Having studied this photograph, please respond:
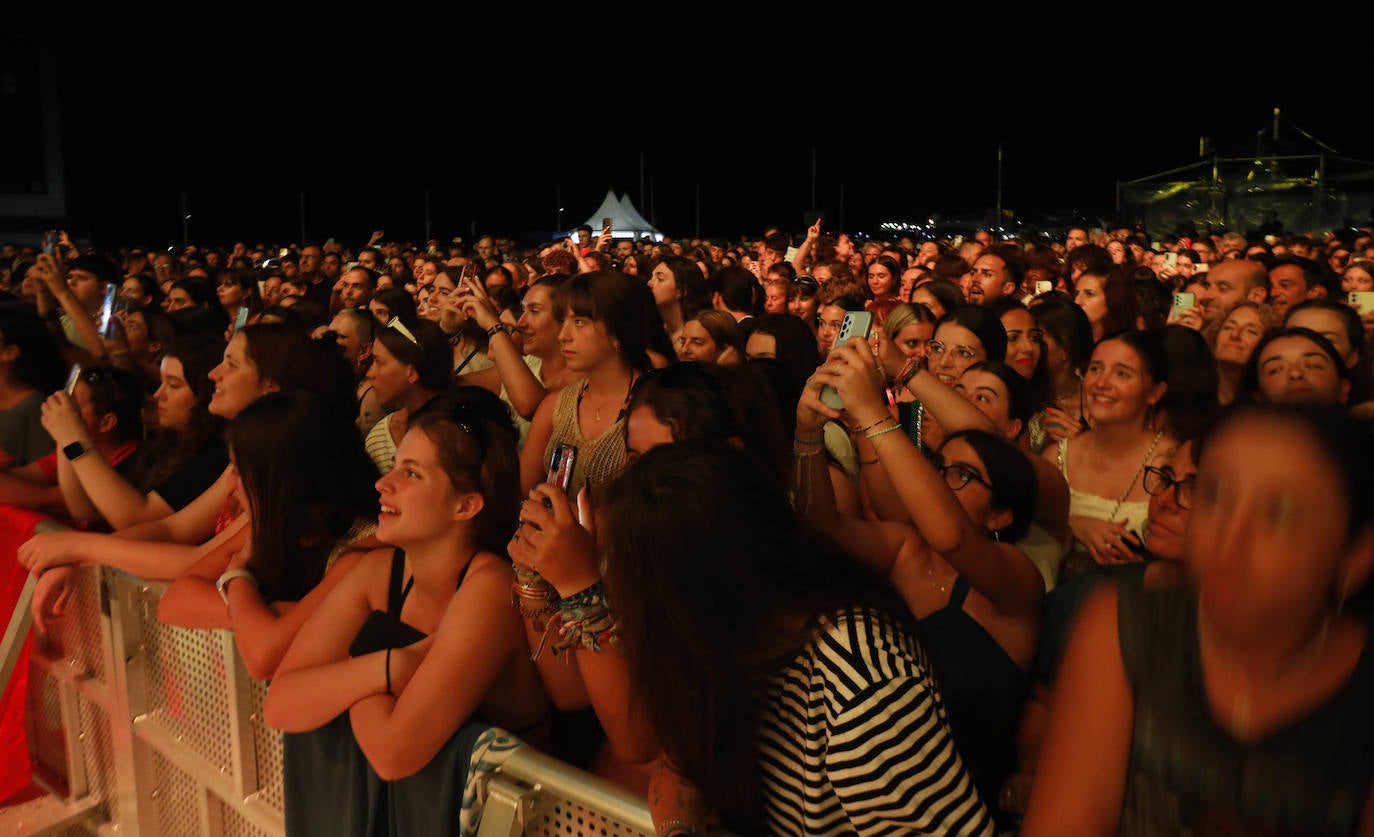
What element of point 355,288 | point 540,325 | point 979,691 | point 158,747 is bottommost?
point 158,747

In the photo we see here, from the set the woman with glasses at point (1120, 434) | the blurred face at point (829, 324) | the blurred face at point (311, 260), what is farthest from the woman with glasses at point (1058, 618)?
the blurred face at point (311, 260)

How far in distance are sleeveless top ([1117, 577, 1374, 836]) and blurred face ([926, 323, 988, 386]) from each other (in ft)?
8.70

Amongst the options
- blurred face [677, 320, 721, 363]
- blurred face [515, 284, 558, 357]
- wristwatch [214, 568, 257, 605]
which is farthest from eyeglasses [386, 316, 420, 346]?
wristwatch [214, 568, 257, 605]

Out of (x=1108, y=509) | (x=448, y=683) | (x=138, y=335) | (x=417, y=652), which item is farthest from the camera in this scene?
(x=138, y=335)

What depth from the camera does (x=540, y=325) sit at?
398cm

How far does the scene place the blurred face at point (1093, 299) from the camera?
5152 millimetres

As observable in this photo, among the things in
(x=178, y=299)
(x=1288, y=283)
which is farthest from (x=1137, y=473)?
(x=178, y=299)

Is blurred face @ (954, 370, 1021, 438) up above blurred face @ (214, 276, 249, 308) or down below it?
below

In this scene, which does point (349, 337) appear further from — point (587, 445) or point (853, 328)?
point (853, 328)

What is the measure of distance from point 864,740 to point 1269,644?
0.50 m

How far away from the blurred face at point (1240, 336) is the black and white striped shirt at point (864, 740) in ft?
11.1

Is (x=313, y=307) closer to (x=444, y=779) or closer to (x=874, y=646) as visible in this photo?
(x=444, y=779)

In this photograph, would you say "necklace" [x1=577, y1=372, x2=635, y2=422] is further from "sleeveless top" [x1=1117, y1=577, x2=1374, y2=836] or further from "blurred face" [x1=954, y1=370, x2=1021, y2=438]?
"sleeveless top" [x1=1117, y1=577, x2=1374, y2=836]

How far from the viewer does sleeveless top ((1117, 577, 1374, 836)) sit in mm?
1050
